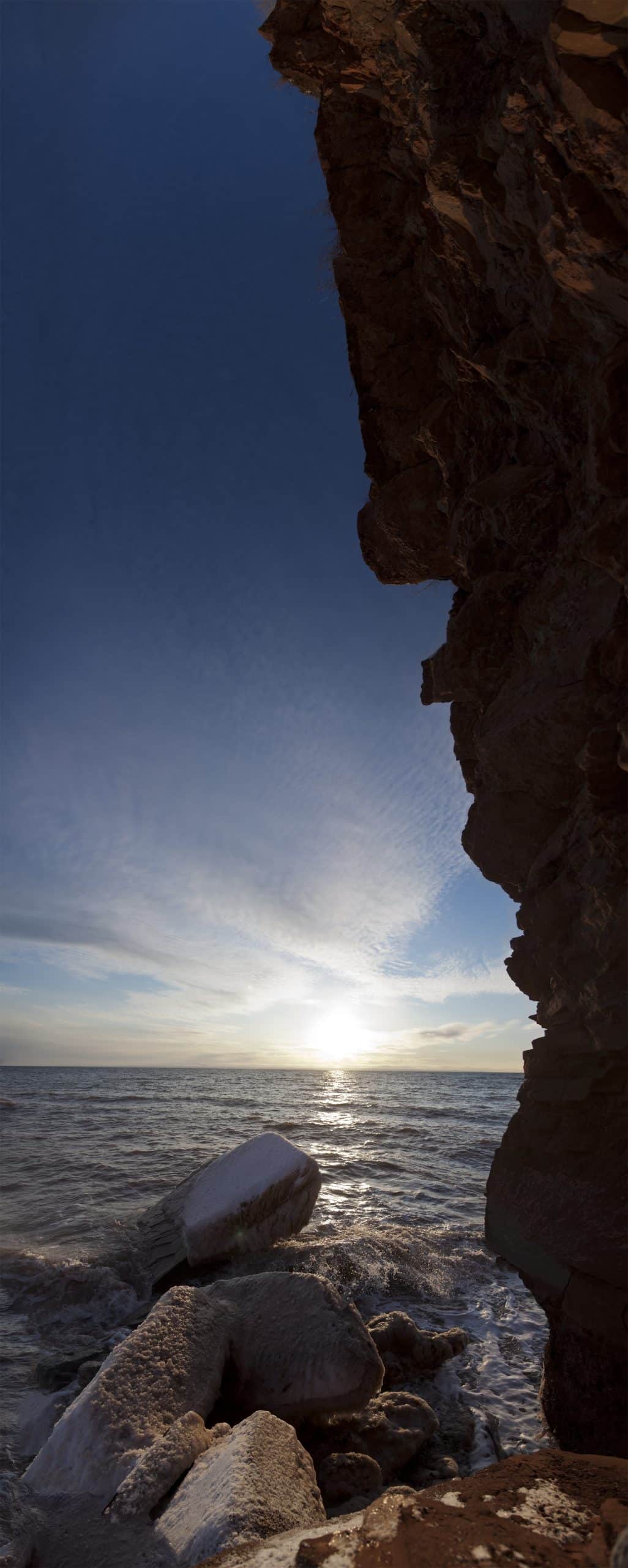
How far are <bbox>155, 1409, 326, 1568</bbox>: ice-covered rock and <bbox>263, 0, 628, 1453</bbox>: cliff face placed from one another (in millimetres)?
2460

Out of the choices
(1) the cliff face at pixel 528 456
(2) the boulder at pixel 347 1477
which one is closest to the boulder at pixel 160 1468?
(2) the boulder at pixel 347 1477

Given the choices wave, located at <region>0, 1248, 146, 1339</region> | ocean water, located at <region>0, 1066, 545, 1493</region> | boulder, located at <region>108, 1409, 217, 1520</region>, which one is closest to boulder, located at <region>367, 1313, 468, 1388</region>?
ocean water, located at <region>0, 1066, 545, 1493</region>

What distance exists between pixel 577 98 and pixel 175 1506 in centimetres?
744

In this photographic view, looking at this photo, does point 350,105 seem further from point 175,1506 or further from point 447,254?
point 175,1506

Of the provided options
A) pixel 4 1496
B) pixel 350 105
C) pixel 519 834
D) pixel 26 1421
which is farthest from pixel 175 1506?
pixel 350 105

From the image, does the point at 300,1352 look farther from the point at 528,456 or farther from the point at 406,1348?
the point at 528,456

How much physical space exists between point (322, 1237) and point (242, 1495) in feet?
22.1

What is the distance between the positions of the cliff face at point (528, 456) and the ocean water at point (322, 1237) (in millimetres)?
1466

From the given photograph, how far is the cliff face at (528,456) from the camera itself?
3818mm

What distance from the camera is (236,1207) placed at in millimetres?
8055

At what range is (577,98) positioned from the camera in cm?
299

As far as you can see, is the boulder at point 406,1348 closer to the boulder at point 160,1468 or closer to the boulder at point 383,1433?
the boulder at point 383,1433

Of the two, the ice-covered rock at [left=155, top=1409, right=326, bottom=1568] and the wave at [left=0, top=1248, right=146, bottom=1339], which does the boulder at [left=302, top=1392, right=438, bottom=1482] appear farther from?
the wave at [left=0, top=1248, right=146, bottom=1339]

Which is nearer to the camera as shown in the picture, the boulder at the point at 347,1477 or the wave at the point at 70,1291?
the boulder at the point at 347,1477
